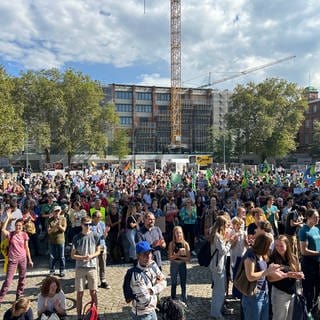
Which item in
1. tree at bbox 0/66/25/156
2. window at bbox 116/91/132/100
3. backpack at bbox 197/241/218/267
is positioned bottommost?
backpack at bbox 197/241/218/267

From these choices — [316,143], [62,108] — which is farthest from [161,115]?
[62,108]

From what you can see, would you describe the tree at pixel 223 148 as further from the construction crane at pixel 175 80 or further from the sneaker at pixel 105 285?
the sneaker at pixel 105 285

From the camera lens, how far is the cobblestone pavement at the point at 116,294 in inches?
239

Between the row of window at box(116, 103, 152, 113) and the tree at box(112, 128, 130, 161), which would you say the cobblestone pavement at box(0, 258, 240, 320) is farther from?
the row of window at box(116, 103, 152, 113)

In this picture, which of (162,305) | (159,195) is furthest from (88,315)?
(159,195)

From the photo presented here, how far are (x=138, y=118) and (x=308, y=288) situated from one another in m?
88.4

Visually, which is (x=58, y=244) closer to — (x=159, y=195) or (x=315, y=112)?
(x=159, y=195)

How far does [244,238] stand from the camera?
607 cm

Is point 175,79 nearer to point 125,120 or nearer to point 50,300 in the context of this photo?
point 125,120

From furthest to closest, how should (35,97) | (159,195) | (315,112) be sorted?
(315,112)
(35,97)
(159,195)

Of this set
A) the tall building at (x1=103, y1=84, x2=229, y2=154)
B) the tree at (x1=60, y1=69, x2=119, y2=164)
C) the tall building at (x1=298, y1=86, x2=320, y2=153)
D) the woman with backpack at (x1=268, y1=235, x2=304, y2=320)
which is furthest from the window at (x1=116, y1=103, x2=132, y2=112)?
the woman with backpack at (x1=268, y1=235, x2=304, y2=320)

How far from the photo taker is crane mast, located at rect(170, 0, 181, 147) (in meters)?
93.5

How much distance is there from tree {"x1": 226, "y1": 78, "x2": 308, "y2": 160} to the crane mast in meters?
29.7

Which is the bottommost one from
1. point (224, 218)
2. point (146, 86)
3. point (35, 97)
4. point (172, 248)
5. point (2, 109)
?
point (172, 248)
